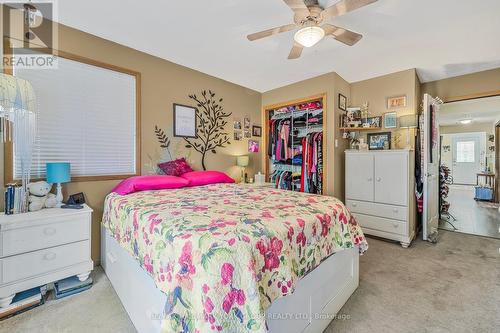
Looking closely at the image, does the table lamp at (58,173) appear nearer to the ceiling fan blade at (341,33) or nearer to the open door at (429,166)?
the ceiling fan blade at (341,33)

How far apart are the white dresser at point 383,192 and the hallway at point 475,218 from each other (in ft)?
4.09

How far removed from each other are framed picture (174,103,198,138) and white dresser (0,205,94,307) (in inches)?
60.3

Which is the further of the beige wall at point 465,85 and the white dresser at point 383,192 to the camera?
the beige wall at point 465,85

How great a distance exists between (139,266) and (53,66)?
2198 mm

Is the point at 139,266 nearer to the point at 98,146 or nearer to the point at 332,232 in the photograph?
the point at 332,232

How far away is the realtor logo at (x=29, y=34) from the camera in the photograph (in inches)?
77.8

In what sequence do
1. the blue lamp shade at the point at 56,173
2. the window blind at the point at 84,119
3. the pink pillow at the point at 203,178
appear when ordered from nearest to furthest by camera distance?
the blue lamp shade at the point at 56,173
the window blind at the point at 84,119
the pink pillow at the point at 203,178

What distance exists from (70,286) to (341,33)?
325 cm

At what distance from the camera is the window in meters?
8.02

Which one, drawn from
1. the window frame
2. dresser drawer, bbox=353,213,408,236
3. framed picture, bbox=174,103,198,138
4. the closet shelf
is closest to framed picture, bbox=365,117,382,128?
the closet shelf

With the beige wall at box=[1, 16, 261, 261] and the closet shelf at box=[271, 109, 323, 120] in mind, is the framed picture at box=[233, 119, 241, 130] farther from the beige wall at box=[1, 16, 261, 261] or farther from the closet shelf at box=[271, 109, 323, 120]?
the closet shelf at box=[271, 109, 323, 120]

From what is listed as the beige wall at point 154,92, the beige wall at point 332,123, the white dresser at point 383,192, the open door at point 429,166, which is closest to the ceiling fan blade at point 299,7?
the beige wall at point 332,123

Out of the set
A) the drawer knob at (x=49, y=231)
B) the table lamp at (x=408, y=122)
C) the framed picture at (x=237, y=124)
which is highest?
the framed picture at (x=237, y=124)

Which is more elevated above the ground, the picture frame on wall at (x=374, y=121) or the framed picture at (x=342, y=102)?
the framed picture at (x=342, y=102)
